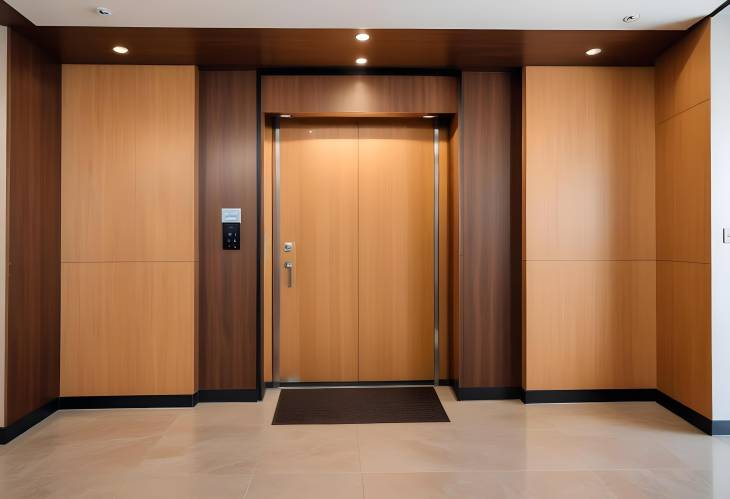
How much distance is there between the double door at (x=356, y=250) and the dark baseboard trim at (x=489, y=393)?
530 millimetres

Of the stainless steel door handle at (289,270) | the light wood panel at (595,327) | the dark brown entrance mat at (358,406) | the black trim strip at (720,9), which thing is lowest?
the dark brown entrance mat at (358,406)

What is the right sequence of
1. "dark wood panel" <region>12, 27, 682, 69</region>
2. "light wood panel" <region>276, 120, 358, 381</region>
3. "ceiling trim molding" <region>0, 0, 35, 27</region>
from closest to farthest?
"ceiling trim molding" <region>0, 0, 35, 27</region>
"dark wood panel" <region>12, 27, 682, 69</region>
"light wood panel" <region>276, 120, 358, 381</region>

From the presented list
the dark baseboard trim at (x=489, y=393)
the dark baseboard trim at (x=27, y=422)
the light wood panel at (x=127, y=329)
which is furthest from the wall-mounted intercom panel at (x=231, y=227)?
the dark baseboard trim at (x=489, y=393)

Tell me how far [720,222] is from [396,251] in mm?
2662

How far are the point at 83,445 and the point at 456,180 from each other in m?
3.62

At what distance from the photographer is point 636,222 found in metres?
4.80

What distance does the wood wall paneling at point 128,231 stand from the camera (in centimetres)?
465

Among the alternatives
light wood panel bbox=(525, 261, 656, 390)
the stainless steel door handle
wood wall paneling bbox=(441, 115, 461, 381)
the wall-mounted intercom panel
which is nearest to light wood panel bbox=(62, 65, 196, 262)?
the wall-mounted intercom panel

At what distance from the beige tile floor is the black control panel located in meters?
1.40

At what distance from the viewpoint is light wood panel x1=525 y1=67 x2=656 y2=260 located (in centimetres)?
478

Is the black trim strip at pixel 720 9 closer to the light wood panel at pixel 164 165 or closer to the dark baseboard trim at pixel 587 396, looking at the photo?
the dark baseboard trim at pixel 587 396

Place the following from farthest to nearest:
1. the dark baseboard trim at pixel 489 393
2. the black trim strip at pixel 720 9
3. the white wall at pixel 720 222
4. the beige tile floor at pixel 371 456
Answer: the dark baseboard trim at pixel 489 393, the white wall at pixel 720 222, the black trim strip at pixel 720 9, the beige tile floor at pixel 371 456

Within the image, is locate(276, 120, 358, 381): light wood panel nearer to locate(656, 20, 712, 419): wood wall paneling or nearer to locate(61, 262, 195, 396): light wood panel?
locate(61, 262, 195, 396): light wood panel

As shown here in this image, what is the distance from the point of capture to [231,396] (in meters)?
4.86
